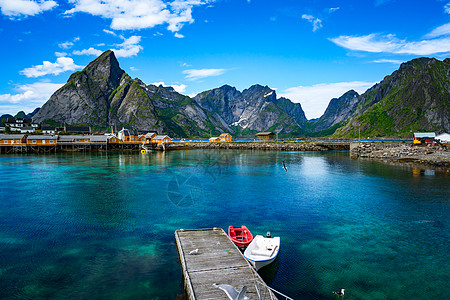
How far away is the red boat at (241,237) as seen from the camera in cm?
2056

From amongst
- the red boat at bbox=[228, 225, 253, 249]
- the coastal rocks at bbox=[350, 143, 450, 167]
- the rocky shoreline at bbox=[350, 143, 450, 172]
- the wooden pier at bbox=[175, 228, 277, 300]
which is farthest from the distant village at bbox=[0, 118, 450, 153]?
the wooden pier at bbox=[175, 228, 277, 300]

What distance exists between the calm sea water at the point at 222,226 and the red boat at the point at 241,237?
2.87 meters

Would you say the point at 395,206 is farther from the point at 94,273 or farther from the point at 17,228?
the point at 17,228

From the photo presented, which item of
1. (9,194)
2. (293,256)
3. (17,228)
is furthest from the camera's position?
(9,194)

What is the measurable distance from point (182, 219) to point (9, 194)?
30.7 metres

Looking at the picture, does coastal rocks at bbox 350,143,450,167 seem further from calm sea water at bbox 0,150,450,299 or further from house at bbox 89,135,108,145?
house at bbox 89,135,108,145

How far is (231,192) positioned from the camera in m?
43.0

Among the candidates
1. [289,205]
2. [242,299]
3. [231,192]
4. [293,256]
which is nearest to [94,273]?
[242,299]

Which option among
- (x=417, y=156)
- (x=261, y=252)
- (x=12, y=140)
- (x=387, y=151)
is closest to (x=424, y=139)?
(x=387, y=151)

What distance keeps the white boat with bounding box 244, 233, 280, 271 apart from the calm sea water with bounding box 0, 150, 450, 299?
1003 millimetres

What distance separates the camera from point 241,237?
2212 centimetres

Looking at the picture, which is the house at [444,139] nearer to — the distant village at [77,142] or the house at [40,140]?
the distant village at [77,142]

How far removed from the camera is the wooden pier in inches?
534

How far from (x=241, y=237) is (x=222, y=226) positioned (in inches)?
185
